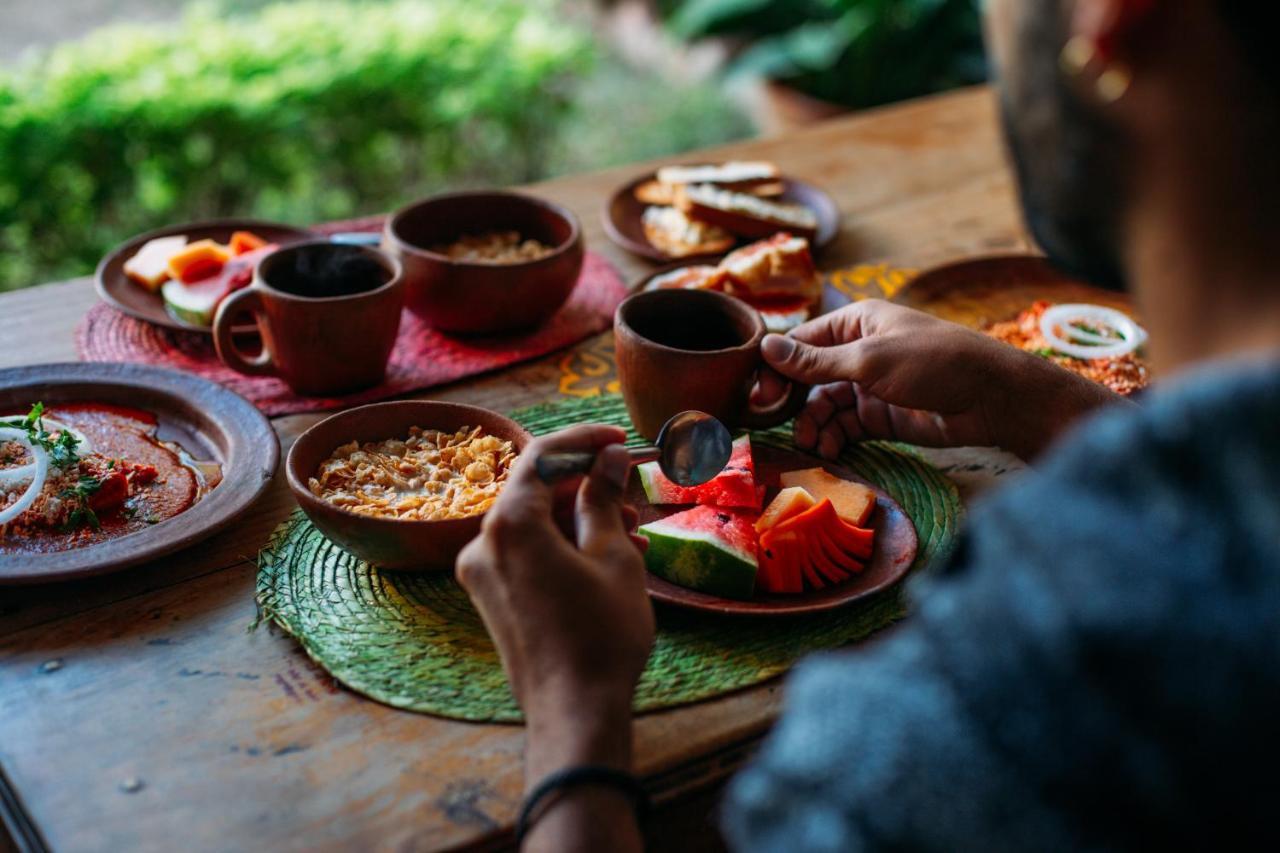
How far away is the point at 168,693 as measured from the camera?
123 cm

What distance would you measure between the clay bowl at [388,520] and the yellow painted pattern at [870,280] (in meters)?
0.89

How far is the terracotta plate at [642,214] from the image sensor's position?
2.26m

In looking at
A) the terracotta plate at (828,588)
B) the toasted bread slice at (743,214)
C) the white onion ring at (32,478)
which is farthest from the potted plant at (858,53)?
the white onion ring at (32,478)

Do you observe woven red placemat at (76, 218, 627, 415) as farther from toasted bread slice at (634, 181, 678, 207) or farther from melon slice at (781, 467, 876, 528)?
melon slice at (781, 467, 876, 528)

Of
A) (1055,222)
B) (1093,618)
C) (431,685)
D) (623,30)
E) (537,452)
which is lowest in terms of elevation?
(623,30)

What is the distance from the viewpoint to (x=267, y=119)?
157 inches

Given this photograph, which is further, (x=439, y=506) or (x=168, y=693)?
(x=439, y=506)

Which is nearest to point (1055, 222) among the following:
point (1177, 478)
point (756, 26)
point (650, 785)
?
point (1177, 478)

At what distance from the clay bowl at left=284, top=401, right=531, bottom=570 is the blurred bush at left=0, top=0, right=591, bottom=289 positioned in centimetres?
262

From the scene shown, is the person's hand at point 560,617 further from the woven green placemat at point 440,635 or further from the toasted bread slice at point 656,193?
the toasted bread slice at point 656,193

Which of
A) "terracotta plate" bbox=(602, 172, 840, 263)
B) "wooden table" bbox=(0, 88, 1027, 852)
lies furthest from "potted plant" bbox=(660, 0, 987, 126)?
"wooden table" bbox=(0, 88, 1027, 852)

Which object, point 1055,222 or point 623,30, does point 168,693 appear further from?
point 623,30

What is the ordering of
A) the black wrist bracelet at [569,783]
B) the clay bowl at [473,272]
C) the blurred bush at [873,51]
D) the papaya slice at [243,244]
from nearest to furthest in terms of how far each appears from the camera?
the black wrist bracelet at [569,783]
the clay bowl at [473,272]
the papaya slice at [243,244]
the blurred bush at [873,51]

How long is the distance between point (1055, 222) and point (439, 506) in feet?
2.54
